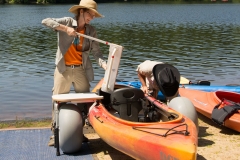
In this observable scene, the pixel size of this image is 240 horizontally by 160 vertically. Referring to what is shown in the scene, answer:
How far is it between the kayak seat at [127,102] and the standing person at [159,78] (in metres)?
0.57

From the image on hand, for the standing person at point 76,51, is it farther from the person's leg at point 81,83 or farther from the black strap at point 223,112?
the black strap at point 223,112

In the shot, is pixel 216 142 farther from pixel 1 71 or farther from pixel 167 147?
pixel 1 71

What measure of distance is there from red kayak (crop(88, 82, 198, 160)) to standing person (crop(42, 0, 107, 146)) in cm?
44

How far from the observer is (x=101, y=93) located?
5977 millimetres

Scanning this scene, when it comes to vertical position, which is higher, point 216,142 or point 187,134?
point 187,134

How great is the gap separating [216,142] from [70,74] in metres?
2.28

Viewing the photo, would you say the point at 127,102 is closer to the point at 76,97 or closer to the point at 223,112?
the point at 76,97

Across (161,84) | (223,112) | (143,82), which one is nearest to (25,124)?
(143,82)

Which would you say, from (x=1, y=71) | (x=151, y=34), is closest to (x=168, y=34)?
(x=151, y=34)

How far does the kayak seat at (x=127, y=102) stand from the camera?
18.4 feet

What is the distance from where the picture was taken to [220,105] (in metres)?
6.81

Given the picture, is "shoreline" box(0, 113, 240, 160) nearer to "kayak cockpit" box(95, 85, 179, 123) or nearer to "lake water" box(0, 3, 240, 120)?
"kayak cockpit" box(95, 85, 179, 123)

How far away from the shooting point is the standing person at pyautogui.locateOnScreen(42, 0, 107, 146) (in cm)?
570

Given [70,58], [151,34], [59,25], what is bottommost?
[151,34]
